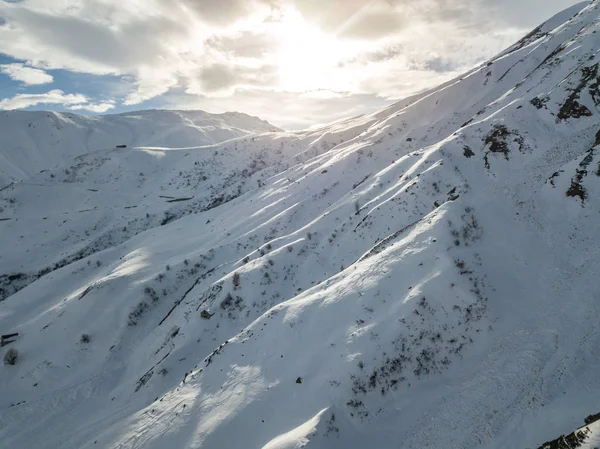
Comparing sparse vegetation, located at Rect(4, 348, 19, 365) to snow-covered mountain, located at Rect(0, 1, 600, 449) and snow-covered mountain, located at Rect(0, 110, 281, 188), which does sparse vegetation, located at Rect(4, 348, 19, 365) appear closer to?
snow-covered mountain, located at Rect(0, 1, 600, 449)

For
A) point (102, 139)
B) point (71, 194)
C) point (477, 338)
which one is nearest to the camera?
point (477, 338)

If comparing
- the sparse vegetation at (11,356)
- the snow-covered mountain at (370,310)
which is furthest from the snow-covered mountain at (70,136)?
the sparse vegetation at (11,356)

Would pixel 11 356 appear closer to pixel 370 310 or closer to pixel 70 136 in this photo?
pixel 370 310

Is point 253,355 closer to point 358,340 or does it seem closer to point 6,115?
point 358,340

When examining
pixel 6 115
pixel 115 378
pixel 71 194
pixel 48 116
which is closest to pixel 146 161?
pixel 71 194

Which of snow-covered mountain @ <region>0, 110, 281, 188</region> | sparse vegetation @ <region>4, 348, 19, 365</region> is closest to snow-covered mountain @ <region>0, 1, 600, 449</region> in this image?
sparse vegetation @ <region>4, 348, 19, 365</region>

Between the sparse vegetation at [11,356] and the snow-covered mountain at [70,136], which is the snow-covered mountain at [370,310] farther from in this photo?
the snow-covered mountain at [70,136]
